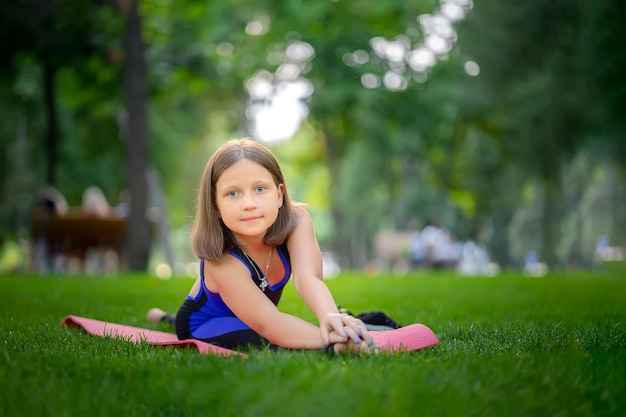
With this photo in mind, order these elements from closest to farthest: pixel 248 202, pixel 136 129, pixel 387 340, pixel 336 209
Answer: pixel 387 340, pixel 248 202, pixel 136 129, pixel 336 209

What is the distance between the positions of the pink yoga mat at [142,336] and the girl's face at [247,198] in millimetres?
613

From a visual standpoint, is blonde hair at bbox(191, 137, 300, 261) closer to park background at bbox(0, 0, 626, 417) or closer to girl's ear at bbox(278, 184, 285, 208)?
girl's ear at bbox(278, 184, 285, 208)

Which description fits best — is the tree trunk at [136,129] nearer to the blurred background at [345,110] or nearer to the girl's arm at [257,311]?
the blurred background at [345,110]

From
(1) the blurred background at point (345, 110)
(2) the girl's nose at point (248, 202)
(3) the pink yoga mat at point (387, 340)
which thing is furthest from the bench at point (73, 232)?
(2) the girl's nose at point (248, 202)

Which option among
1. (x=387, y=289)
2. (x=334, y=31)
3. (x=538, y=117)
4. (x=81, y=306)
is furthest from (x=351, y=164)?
(x=81, y=306)

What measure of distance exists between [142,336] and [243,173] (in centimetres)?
121

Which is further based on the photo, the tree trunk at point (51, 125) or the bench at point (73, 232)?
the tree trunk at point (51, 125)

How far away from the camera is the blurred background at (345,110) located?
53.4ft

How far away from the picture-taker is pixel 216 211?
4.19 meters

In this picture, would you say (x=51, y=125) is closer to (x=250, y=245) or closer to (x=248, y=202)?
(x=250, y=245)

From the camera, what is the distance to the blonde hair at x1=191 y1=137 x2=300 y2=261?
4066 millimetres

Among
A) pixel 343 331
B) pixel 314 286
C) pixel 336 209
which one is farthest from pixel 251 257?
pixel 336 209

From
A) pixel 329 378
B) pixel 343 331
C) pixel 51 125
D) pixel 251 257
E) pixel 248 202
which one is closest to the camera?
pixel 329 378

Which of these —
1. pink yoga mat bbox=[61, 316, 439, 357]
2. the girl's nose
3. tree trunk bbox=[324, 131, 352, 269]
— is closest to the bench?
tree trunk bbox=[324, 131, 352, 269]
